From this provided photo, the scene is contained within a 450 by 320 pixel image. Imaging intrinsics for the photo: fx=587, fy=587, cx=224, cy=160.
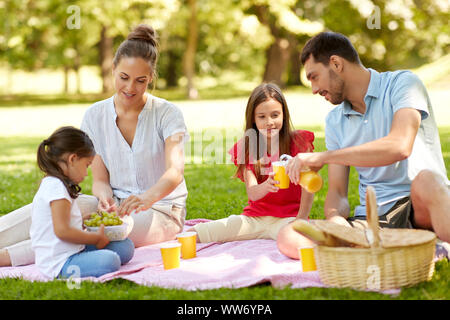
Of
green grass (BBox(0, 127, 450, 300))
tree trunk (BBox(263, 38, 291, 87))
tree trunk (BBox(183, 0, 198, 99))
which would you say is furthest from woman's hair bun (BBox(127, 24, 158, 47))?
tree trunk (BBox(263, 38, 291, 87))

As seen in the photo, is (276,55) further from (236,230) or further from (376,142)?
(376,142)

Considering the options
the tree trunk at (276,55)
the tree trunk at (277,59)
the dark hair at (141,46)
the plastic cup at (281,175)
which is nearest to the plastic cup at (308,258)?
the plastic cup at (281,175)

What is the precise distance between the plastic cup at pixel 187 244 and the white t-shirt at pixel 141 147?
0.52m

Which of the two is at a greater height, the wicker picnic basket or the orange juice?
the orange juice

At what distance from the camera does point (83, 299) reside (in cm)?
324

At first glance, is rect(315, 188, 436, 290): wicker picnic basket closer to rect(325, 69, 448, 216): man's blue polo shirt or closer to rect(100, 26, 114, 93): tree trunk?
rect(325, 69, 448, 216): man's blue polo shirt

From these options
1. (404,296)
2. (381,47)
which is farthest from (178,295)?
(381,47)

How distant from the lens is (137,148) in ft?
14.7

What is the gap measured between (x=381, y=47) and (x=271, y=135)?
29.5 metres

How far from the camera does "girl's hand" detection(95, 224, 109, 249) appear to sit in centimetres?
366

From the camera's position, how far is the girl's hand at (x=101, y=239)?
366 cm

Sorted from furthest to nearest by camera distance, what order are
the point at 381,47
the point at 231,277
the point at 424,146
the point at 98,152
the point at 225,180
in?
the point at 381,47, the point at 225,180, the point at 98,152, the point at 424,146, the point at 231,277

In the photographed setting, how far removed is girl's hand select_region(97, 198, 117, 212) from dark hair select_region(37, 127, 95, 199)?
0.55 metres

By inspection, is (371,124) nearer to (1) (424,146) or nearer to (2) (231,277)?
(1) (424,146)
